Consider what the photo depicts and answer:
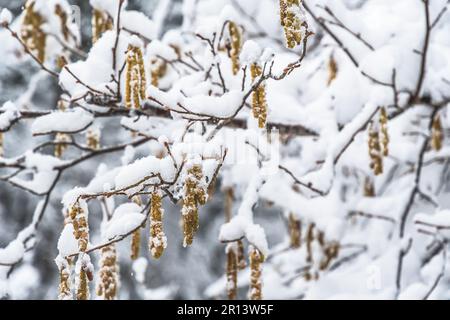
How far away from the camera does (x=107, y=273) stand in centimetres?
193

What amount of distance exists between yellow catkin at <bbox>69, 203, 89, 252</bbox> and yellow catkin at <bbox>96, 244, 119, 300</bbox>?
1.31ft

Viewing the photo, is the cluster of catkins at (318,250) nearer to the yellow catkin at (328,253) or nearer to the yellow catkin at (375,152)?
the yellow catkin at (328,253)

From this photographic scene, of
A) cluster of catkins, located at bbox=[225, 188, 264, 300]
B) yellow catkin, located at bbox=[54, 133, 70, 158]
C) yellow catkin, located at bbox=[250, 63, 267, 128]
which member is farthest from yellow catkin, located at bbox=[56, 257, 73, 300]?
yellow catkin, located at bbox=[54, 133, 70, 158]

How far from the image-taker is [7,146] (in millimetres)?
6109

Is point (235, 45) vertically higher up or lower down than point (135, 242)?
higher up

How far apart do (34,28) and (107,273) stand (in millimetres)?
1206

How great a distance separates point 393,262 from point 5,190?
4972 millimetres

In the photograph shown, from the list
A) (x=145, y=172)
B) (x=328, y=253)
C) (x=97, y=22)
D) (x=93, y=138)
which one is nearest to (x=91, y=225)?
(x=328, y=253)

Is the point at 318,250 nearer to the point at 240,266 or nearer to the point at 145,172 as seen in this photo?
the point at 240,266

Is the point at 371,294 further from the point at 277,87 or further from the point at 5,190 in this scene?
the point at 5,190

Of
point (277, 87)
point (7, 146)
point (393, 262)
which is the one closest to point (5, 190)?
point (7, 146)

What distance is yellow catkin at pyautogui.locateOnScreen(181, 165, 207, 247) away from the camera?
4.72ft

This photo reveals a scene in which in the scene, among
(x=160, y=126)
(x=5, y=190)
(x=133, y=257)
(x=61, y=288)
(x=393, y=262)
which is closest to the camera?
(x=61, y=288)
